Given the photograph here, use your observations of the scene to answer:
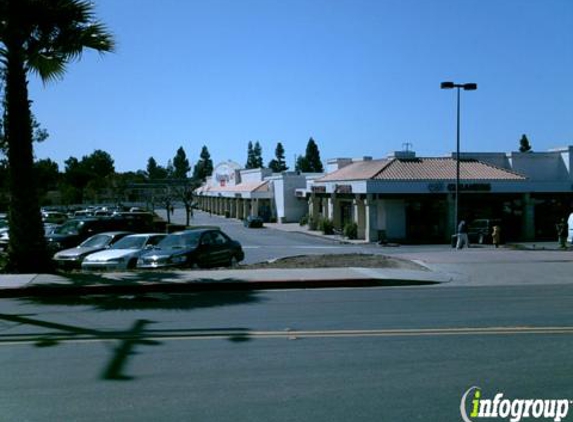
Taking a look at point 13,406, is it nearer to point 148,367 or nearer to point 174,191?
point 148,367

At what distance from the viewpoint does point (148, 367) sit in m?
7.20

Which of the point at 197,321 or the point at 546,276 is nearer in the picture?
the point at 197,321

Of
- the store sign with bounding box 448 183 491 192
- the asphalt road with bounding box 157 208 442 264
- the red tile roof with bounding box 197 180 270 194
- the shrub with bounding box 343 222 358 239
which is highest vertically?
the red tile roof with bounding box 197 180 270 194

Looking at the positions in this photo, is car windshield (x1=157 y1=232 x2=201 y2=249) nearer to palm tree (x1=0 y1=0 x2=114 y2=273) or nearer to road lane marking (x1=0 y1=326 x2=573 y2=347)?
palm tree (x1=0 y1=0 x2=114 y2=273)

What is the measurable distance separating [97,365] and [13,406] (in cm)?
142

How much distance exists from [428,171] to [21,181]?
37.8 m

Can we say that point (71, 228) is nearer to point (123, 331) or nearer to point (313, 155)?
point (123, 331)

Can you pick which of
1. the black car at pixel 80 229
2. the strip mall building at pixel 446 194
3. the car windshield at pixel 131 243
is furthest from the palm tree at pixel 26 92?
the strip mall building at pixel 446 194

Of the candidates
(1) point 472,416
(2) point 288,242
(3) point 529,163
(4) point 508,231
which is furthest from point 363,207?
(1) point 472,416

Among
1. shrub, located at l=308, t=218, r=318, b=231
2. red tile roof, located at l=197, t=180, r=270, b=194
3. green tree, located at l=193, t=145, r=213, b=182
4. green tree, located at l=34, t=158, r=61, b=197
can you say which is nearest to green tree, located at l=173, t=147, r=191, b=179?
green tree, located at l=193, t=145, r=213, b=182

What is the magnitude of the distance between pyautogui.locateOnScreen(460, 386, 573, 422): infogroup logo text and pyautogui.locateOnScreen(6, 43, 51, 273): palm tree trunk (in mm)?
12104

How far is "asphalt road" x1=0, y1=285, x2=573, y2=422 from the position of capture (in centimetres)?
591

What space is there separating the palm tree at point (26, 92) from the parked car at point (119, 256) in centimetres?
318

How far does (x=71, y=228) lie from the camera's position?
1147 inches
